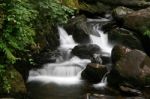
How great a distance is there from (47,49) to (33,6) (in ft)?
9.39

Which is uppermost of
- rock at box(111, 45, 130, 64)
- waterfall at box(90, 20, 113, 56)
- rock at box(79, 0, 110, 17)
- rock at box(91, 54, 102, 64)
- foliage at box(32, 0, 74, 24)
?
rock at box(79, 0, 110, 17)

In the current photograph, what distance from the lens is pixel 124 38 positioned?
537 inches

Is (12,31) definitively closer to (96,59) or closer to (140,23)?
(96,59)

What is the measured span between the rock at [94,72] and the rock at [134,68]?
0.52 meters

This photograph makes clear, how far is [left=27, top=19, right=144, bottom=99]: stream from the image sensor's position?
9922 mm

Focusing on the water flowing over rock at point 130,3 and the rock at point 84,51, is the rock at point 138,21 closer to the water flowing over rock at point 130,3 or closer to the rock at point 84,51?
the rock at point 84,51

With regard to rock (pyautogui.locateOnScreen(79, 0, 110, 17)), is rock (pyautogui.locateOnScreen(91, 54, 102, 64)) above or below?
below

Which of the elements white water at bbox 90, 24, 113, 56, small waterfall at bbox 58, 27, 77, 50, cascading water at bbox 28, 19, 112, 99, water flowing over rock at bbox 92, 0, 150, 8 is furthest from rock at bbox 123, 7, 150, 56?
water flowing over rock at bbox 92, 0, 150, 8

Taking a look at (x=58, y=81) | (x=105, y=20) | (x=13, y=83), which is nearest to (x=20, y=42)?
(x=13, y=83)

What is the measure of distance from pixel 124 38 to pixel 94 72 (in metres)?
3.11

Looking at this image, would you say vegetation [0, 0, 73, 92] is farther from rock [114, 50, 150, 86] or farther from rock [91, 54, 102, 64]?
rock [91, 54, 102, 64]

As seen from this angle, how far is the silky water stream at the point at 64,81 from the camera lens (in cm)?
1000

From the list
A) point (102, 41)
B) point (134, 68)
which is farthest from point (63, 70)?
point (102, 41)

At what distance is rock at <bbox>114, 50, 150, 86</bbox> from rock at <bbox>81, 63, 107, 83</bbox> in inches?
20.5
